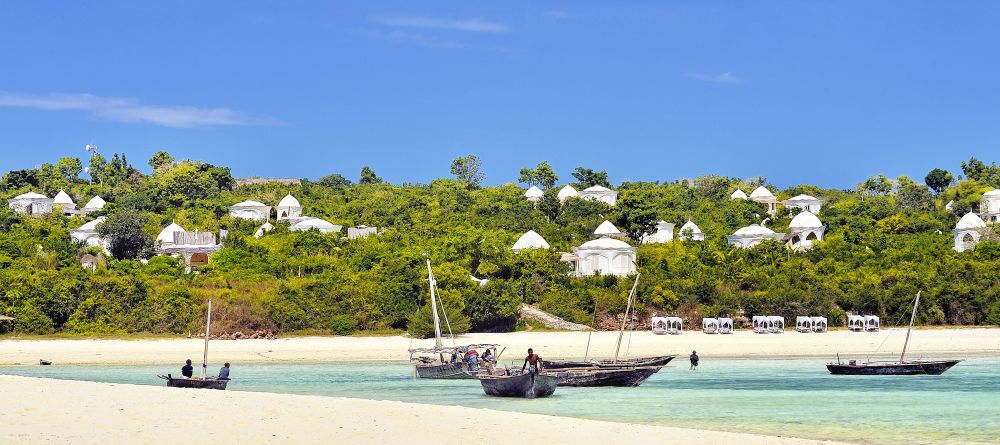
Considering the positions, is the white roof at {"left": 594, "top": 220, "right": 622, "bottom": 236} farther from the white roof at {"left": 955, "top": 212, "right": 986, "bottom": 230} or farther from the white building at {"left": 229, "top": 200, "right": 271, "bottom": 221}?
the white building at {"left": 229, "top": 200, "right": 271, "bottom": 221}

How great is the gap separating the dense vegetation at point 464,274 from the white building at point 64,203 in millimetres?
6654

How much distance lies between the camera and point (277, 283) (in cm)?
5738

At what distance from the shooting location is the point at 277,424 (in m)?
21.5

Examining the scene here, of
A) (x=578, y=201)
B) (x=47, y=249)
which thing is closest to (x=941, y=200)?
(x=578, y=201)

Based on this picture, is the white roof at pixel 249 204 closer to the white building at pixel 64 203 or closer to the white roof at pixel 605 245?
the white building at pixel 64 203

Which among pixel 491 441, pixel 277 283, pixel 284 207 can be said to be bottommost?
pixel 491 441

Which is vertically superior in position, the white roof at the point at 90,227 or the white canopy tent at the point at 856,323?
the white roof at the point at 90,227

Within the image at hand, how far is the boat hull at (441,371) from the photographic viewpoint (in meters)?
39.2

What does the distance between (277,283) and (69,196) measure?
49.5 m

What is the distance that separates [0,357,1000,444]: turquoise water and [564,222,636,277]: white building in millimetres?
21193

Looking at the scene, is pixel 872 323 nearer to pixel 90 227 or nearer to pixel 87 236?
pixel 87 236

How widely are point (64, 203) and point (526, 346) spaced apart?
58848 mm

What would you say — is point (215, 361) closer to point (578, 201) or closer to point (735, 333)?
point (735, 333)

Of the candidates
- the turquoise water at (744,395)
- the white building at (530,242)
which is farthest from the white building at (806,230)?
the turquoise water at (744,395)
